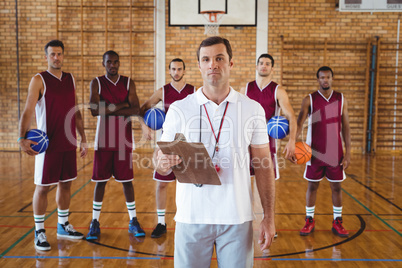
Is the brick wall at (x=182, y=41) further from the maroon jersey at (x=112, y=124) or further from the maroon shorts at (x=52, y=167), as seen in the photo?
the maroon shorts at (x=52, y=167)

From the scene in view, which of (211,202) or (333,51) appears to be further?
(333,51)

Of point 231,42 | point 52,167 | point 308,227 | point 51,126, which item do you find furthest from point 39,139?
point 231,42

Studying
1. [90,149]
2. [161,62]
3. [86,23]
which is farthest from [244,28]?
[90,149]

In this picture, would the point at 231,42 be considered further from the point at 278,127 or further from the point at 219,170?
the point at 219,170

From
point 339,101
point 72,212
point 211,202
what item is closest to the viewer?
point 211,202

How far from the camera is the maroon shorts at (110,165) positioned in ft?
13.3

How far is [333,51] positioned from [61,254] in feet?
27.5

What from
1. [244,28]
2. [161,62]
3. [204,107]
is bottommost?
[204,107]

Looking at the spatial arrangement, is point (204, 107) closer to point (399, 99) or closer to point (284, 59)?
point (284, 59)

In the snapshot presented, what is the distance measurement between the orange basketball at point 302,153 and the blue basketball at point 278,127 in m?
0.22

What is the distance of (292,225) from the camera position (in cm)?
445

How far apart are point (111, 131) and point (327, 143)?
2.33 meters

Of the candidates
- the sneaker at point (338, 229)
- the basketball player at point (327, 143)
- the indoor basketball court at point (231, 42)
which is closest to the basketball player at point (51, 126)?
the basketball player at point (327, 143)

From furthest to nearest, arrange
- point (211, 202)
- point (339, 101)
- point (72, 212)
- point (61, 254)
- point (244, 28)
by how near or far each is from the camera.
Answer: point (244, 28)
point (72, 212)
point (339, 101)
point (61, 254)
point (211, 202)
